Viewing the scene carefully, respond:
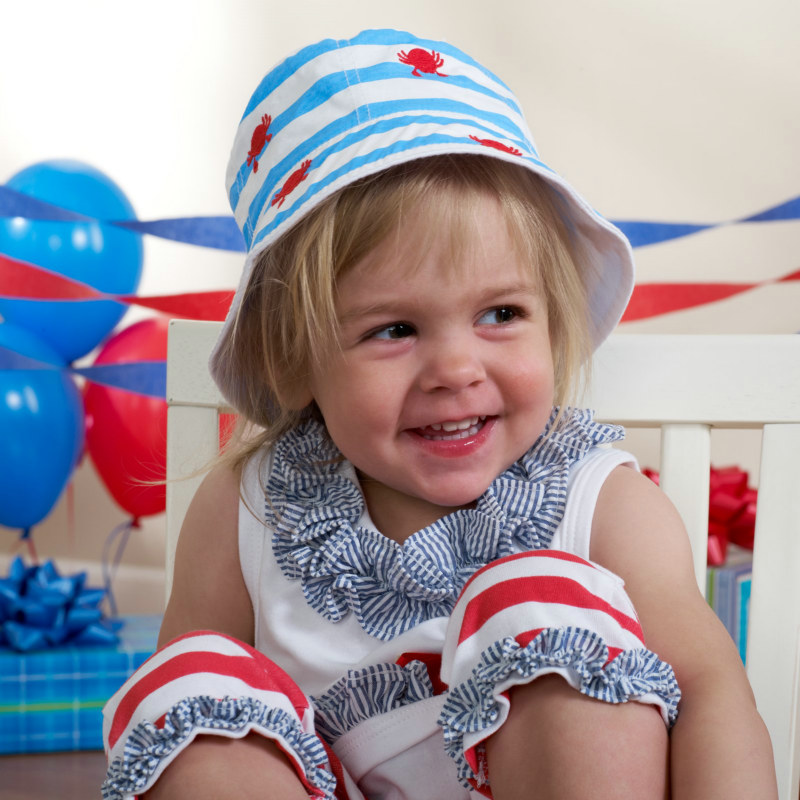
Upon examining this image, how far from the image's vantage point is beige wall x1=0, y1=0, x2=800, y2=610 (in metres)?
2.10

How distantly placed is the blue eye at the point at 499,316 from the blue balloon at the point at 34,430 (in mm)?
1157

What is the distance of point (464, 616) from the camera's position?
59 centimetres

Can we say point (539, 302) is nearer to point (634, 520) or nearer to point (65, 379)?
point (634, 520)

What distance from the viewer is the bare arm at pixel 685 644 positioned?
22.5 inches

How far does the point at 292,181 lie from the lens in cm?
74

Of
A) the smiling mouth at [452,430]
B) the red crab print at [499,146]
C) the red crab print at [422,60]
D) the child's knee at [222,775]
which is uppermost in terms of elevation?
the red crab print at [422,60]

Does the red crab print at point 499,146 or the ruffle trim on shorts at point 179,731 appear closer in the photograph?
the ruffle trim on shorts at point 179,731

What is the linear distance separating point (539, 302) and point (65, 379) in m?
1.21

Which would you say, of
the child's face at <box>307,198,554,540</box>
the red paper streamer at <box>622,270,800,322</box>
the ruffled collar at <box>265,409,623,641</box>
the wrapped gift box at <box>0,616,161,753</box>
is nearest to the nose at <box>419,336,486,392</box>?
the child's face at <box>307,198,554,540</box>

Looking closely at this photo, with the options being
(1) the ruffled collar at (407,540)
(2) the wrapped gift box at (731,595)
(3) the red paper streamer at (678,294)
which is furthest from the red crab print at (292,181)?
(3) the red paper streamer at (678,294)

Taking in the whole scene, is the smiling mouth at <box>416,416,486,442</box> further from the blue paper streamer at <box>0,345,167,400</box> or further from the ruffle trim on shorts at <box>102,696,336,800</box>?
the blue paper streamer at <box>0,345,167,400</box>

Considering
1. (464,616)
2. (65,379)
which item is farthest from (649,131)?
(464,616)

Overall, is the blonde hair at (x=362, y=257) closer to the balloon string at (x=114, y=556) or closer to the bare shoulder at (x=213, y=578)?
the bare shoulder at (x=213, y=578)

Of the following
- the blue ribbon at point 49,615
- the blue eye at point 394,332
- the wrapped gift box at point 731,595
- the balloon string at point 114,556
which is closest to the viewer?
the blue eye at point 394,332
